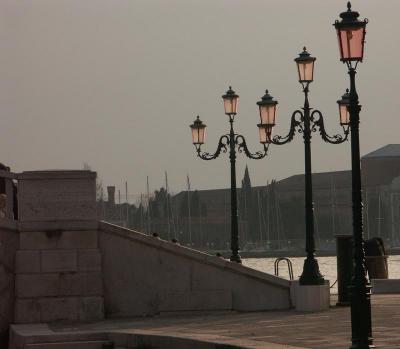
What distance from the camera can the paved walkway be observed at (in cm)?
1661

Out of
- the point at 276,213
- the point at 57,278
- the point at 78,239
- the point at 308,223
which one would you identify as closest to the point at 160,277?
the point at 78,239

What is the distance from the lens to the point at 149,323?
21891mm

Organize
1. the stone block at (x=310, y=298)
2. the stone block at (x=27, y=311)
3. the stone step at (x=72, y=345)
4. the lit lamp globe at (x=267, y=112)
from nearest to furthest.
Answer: the stone step at (x=72, y=345)
the stone block at (x=27, y=311)
the stone block at (x=310, y=298)
the lit lamp globe at (x=267, y=112)

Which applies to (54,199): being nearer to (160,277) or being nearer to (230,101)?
(160,277)

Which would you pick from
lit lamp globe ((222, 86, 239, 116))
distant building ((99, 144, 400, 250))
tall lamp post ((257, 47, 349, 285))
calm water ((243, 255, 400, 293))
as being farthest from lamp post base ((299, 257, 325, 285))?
distant building ((99, 144, 400, 250))

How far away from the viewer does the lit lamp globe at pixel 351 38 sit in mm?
15352

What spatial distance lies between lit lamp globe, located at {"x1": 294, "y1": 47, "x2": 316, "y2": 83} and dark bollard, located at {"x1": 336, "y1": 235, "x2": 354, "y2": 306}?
2952mm

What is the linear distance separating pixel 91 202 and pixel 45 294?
176cm

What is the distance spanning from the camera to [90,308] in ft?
76.9

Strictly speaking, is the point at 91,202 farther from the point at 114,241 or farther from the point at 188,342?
the point at 188,342

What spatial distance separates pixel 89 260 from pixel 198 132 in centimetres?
980

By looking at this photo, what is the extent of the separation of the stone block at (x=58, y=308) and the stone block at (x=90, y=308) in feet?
Answer: 0.35

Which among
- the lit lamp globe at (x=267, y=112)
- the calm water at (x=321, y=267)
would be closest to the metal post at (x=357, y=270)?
the lit lamp globe at (x=267, y=112)

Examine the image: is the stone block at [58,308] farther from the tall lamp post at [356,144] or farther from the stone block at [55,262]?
the tall lamp post at [356,144]
